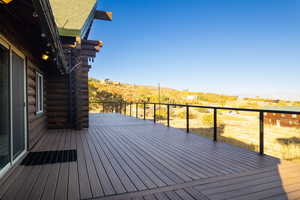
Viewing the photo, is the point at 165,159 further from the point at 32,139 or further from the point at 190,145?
the point at 32,139

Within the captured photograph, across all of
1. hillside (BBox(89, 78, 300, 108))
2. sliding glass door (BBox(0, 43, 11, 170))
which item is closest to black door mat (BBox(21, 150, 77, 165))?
sliding glass door (BBox(0, 43, 11, 170))

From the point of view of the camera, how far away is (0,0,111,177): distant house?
2014 millimetres

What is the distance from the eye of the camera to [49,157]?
2912 millimetres

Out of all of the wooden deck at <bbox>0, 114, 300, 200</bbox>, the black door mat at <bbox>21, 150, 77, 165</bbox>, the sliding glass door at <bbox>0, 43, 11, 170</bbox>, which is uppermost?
the sliding glass door at <bbox>0, 43, 11, 170</bbox>

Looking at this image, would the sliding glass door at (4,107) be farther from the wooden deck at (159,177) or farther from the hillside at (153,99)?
the hillside at (153,99)

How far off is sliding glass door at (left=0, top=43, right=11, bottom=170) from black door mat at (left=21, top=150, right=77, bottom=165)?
0.43 m

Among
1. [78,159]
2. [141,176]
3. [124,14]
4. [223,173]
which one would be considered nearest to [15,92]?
[78,159]

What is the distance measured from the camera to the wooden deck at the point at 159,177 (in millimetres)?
1711

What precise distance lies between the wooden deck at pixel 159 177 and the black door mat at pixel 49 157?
166mm

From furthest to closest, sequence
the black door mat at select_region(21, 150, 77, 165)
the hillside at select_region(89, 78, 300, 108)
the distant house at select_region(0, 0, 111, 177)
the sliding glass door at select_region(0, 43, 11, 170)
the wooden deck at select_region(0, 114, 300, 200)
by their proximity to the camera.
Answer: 1. the hillside at select_region(89, 78, 300, 108)
2. the black door mat at select_region(21, 150, 77, 165)
3. the sliding glass door at select_region(0, 43, 11, 170)
4. the distant house at select_region(0, 0, 111, 177)
5. the wooden deck at select_region(0, 114, 300, 200)

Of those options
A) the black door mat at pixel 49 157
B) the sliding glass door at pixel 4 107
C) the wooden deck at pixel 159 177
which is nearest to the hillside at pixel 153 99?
the black door mat at pixel 49 157

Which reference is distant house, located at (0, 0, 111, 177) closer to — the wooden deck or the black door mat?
the black door mat

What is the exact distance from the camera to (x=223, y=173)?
86.8 inches

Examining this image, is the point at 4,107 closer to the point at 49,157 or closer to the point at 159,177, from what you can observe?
the point at 49,157
